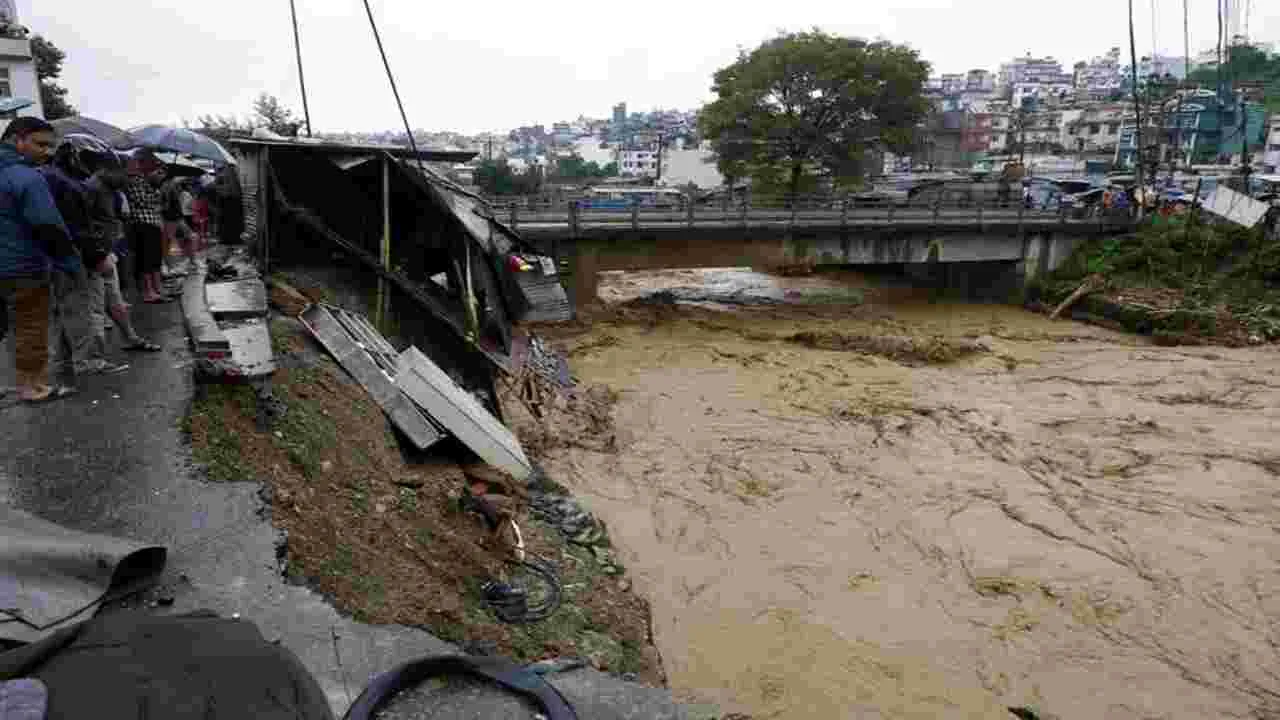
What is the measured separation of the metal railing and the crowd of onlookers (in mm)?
13418

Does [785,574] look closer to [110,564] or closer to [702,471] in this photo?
[702,471]

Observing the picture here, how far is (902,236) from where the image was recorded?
74.1 ft

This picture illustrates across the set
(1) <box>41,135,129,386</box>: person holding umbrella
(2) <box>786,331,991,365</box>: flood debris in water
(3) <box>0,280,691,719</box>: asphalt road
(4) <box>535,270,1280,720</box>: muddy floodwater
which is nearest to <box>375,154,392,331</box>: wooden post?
(4) <box>535,270,1280,720</box>: muddy floodwater

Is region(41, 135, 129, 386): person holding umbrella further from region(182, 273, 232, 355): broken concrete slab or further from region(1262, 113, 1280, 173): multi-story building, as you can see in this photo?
region(1262, 113, 1280, 173): multi-story building

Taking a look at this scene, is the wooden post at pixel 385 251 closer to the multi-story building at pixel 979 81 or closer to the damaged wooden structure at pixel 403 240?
the damaged wooden structure at pixel 403 240

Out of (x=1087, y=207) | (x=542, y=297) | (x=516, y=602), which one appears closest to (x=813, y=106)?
(x=1087, y=207)

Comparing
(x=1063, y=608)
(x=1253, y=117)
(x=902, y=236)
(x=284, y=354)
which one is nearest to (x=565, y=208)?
(x=902, y=236)

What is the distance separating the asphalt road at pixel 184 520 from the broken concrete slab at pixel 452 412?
206 centimetres

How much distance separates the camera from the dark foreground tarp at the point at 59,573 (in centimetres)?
Result: 302

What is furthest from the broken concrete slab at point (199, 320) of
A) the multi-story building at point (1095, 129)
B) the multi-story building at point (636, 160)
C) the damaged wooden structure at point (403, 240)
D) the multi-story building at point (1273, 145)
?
the multi-story building at point (636, 160)

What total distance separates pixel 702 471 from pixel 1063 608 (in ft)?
15.1

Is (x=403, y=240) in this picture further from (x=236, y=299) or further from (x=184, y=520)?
(x=184, y=520)

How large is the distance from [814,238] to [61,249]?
19137mm

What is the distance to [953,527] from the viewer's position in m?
9.07
